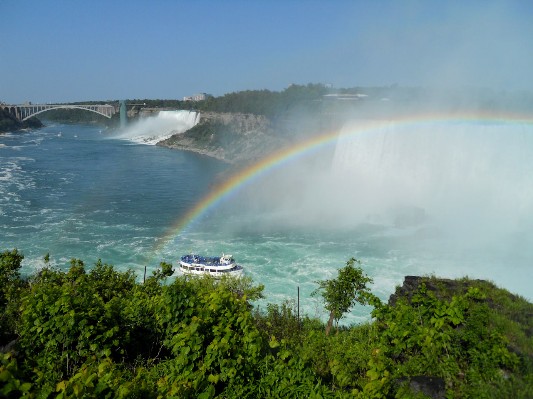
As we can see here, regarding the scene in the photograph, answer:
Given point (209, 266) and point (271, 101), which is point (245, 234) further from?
point (271, 101)

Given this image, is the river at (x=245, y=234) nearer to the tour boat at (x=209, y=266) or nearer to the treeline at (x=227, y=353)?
the tour boat at (x=209, y=266)

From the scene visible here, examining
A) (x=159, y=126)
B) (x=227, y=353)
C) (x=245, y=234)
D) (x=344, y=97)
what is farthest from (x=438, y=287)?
(x=159, y=126)

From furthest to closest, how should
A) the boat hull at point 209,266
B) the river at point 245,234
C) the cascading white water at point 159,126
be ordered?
1. the cascading white water at point 159,126
2. the river at point 245,234
3. the boat hull at point 209,266

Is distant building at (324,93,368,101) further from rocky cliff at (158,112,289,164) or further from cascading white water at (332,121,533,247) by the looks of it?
cascading white water at (332,121,533,247)

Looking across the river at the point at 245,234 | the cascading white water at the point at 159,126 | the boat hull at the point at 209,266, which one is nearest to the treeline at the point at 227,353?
the river at the point at 245,234

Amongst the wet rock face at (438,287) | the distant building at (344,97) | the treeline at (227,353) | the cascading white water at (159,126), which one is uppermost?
the distant building at (344,97)

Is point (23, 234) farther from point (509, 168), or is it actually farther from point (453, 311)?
point (509, 168)

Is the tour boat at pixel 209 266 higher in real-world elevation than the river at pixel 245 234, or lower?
higher
